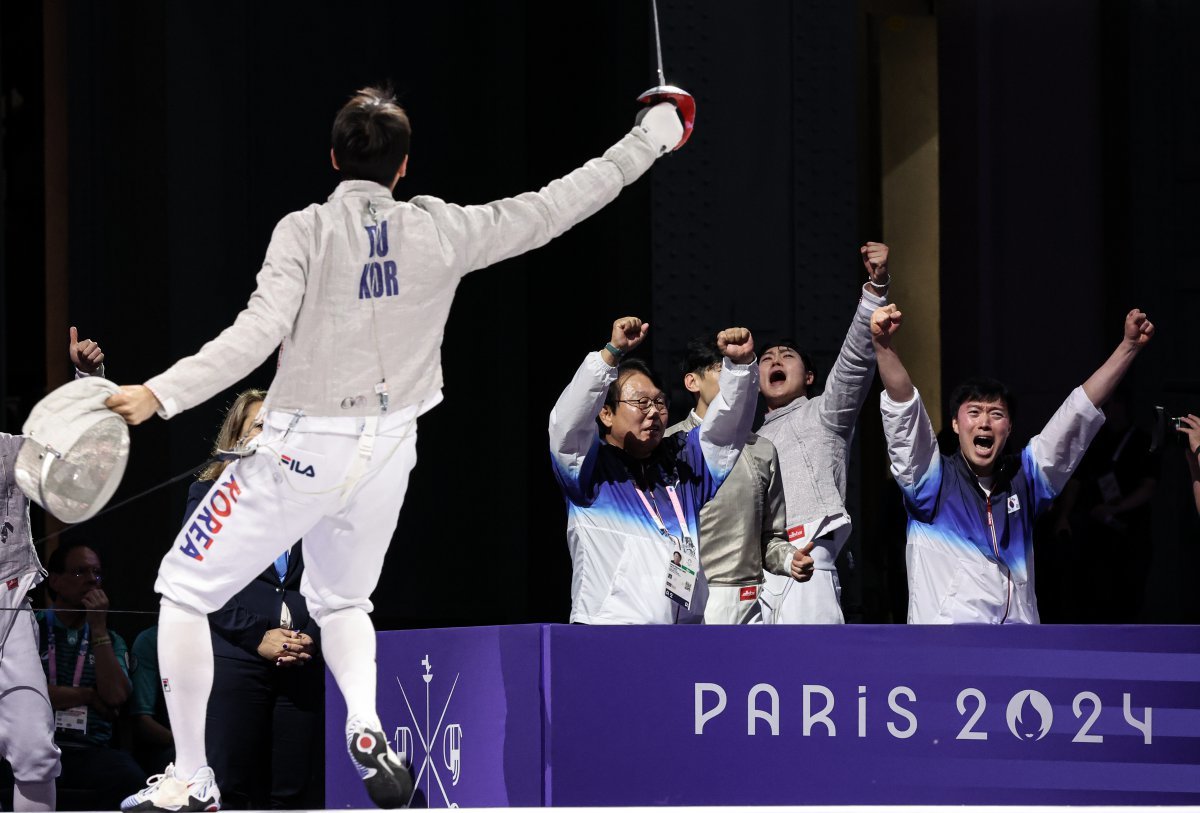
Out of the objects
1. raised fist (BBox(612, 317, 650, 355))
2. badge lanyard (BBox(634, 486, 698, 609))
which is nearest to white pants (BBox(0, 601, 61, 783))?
badge lanyard (BBox(634, 486, 698, 609))

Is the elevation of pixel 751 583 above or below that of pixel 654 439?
below

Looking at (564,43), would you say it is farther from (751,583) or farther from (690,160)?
(751,583)

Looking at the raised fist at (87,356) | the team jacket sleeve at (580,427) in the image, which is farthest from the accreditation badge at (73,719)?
the team jacket sleeve at (580,427)

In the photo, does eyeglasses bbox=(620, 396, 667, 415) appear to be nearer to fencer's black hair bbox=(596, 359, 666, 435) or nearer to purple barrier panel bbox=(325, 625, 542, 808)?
fencer's black hair bbox=(596, 359, 666, 435)

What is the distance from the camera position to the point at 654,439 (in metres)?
5.85

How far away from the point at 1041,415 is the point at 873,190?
86.7 inches

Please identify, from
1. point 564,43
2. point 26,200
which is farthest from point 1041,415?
point 26,200

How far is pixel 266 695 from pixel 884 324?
2490 millimetres

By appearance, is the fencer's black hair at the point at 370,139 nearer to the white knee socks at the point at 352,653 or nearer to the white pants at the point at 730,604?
the white knee socks at the point at 352,653

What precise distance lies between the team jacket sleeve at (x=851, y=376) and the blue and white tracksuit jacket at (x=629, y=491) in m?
0.70

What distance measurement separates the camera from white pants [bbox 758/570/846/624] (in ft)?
20.7

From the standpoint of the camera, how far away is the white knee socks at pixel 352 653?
4.38 m

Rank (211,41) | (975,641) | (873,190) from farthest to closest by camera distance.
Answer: (873,190)
(211,41)
(975,641)

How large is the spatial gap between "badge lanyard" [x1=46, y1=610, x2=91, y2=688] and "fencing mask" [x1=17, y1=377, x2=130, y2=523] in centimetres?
193
